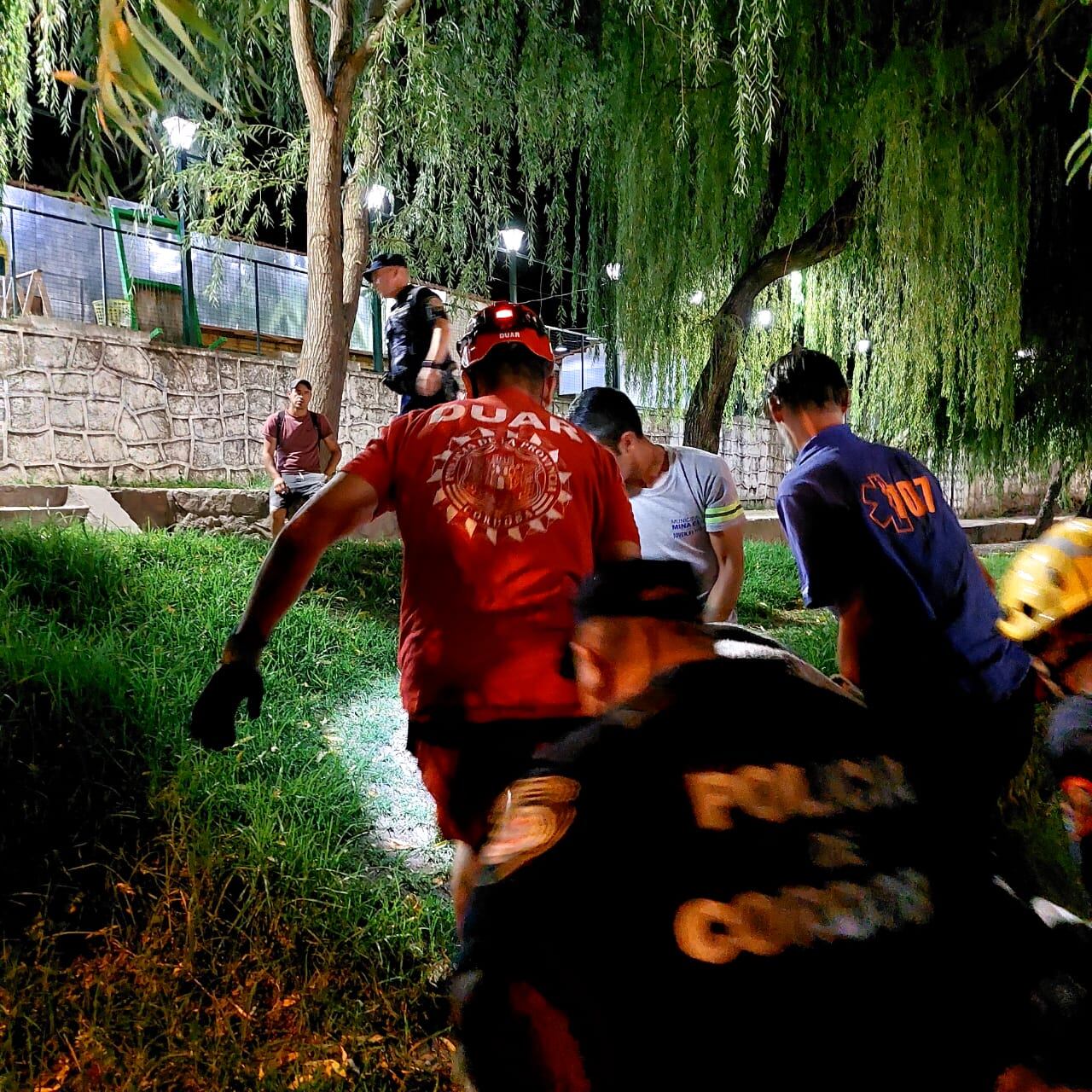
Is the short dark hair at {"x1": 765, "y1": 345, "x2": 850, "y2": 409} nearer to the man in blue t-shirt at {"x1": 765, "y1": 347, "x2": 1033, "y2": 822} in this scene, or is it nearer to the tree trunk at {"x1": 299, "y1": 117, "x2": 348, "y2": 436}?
the man in blue t-shirt at {"x1": 765, "y1": 347, "x2": 1033, "y2": 822}

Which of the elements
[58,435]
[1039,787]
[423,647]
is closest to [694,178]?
[1039,787]

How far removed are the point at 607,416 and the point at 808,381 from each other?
1128 millimetres

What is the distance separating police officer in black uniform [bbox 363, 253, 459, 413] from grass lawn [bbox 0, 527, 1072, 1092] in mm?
1914

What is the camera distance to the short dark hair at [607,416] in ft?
11.8

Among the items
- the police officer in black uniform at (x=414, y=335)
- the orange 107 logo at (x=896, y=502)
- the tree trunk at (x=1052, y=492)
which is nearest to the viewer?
the orange 107 logo at (x=896, y=502)

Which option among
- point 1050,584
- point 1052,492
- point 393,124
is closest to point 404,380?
point 393,124

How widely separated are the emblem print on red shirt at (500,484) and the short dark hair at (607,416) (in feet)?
5.17

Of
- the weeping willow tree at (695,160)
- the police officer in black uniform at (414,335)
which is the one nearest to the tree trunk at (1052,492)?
the weeping willow tree at (695,160)

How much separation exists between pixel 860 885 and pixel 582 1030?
11.0 inches

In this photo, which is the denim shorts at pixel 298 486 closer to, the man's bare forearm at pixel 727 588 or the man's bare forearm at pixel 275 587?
the man's bare forearm at pixel 727 588

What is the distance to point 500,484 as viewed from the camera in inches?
77.4

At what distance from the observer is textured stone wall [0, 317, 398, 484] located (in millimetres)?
9953

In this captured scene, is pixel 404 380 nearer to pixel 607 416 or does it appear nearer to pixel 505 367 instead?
pixel 607 416

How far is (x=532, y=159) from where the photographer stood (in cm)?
668
